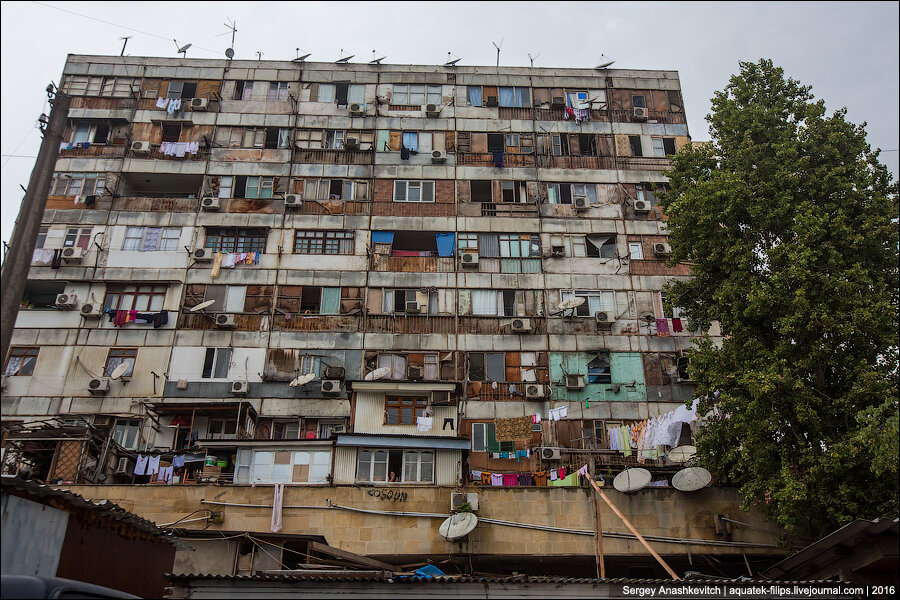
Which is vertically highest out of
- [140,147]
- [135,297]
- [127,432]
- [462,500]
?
[140,147]

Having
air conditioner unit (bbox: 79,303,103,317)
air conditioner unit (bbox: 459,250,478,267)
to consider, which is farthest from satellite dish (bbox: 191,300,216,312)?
air conditioner unit (bbox: 459,250,478,267)

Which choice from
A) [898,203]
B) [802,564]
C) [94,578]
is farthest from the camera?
[898,203]

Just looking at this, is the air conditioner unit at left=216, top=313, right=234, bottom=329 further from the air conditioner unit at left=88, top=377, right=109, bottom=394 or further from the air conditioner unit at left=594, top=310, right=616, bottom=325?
the air conditioner unit at left=594, top=310, right=616, bottom=325

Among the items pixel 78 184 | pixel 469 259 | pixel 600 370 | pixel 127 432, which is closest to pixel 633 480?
pixel 600 370

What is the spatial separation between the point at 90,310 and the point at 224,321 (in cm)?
556

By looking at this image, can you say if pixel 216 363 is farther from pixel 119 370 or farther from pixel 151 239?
pixel 151 239

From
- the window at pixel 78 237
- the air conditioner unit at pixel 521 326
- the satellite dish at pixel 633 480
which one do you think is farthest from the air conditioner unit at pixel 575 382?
the window at pixel 78 237

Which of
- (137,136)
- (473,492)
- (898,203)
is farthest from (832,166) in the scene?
→ (137,136)

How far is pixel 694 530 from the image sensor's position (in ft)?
71.8

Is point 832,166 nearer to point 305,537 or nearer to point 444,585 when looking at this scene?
point 444,585

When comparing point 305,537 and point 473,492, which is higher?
point 473,492

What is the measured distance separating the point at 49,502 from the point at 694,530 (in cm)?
1802

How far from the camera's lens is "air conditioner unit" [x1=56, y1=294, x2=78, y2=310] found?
29188mm

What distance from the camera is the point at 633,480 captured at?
71.3 ft
